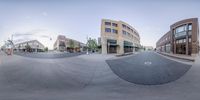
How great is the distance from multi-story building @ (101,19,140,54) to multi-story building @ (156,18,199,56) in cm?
196

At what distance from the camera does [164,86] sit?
546 cm

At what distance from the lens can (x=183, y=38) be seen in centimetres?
706

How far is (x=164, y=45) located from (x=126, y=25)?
9.92 ft

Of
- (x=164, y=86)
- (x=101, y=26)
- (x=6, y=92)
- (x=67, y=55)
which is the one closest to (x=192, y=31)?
(x=164, y=86)

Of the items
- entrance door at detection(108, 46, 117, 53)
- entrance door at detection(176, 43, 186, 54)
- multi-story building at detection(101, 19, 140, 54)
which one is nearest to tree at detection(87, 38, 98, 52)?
multi-story building at detection(101, 19, 140, 54)

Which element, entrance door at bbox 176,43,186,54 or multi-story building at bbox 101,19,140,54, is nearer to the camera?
entrance door at bbox 176,43,186,54

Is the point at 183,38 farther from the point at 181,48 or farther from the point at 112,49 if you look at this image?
the point at 112,49

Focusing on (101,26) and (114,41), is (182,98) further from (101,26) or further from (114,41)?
(101,26)

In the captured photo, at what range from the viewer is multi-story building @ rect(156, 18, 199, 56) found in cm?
654

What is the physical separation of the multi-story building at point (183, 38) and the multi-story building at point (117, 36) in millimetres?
1958

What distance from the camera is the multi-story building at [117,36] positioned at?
7615mm

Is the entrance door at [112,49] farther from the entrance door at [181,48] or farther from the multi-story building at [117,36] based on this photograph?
the entrance door at [181,48]

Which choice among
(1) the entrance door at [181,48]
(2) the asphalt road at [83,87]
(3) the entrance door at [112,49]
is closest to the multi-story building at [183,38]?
(1) the entrance door at [181,48]

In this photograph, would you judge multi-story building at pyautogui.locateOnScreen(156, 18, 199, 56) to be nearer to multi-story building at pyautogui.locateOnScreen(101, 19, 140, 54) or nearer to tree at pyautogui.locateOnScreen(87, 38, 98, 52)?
multi-story building at pyautogui.locateOnScreen(101, 19, 140, 54)
